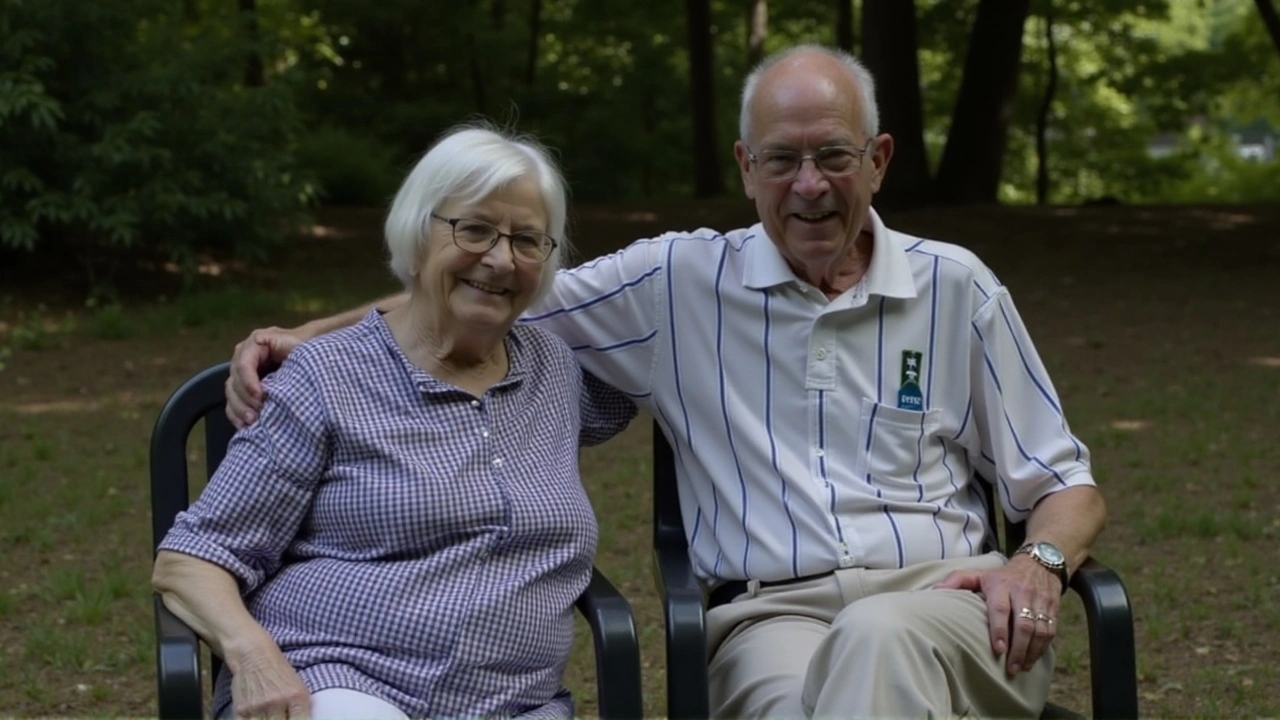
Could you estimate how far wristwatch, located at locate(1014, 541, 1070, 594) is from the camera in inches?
117

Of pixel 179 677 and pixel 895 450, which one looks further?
pixel 895 450

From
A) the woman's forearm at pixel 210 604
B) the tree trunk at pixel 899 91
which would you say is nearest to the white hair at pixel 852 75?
the woman's forearm at pixel 210 604

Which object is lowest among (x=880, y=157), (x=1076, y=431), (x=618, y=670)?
(x=1076, y=431)

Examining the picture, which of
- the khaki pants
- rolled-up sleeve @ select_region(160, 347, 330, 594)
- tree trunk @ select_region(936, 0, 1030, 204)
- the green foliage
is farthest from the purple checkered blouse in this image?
tree trunk @ select_region(936, 0, 1030, 204)

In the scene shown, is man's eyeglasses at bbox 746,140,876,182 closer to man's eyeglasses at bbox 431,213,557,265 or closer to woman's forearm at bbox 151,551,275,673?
man's eyeglasses at bbox 431,213,557,265

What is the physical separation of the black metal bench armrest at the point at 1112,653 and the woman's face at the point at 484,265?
1165 mm

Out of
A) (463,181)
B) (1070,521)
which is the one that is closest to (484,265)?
(463,181)

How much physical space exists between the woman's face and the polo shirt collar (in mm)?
501

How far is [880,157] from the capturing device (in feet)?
10.9

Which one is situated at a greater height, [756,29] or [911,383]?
[911,383]

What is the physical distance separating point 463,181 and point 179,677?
3.23 ft

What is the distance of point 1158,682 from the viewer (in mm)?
4746

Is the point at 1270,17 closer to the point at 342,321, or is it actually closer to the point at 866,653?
the point at 342,321

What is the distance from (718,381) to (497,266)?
21.7 inches
